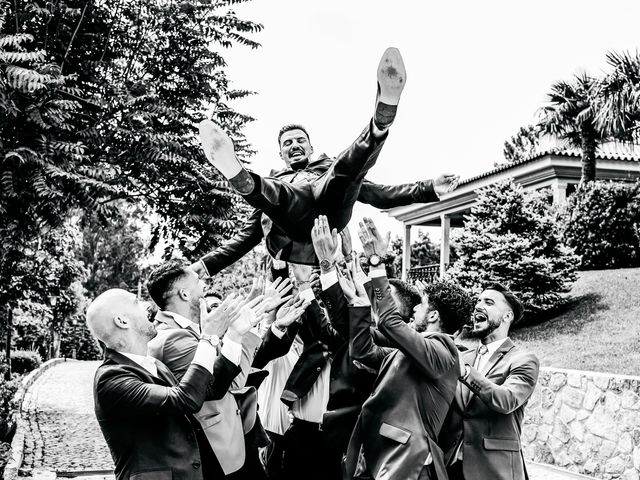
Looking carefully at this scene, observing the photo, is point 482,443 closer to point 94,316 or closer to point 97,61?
→ point 94,316

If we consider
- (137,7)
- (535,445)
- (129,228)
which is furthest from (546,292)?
(129,228)

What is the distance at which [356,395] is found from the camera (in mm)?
4281

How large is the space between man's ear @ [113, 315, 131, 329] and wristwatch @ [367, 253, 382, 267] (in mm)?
1330

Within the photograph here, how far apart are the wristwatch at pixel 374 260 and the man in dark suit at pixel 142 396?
2.85ft

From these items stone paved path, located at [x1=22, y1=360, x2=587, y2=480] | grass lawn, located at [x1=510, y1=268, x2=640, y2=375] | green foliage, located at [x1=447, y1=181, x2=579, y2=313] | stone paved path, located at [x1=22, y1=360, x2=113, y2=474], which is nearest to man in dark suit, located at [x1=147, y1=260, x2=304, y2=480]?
stone paved path, located at [x1=22, y1=360, x2=587, y2=480]

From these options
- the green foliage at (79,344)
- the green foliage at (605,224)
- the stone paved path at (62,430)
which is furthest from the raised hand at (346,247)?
the green foliage at (79,344)

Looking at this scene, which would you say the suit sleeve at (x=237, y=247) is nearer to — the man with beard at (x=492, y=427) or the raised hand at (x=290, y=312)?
the raised hand at (x=290, y=312)

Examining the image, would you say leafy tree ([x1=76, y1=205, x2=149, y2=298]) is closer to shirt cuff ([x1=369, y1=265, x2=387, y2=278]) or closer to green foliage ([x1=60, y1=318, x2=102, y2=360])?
green foliage ([x1=60, y1=318, x2=102, y2=360])

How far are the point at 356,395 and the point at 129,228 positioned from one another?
49.7 m

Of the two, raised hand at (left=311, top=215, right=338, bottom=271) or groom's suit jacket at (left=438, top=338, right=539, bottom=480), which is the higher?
raised hand at (left=311, top=215, right=338, bottom=271)

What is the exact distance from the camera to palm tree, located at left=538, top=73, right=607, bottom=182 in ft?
Answer: 71.2

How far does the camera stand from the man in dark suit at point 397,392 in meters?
3.64

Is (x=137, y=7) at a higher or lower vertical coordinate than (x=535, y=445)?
higher

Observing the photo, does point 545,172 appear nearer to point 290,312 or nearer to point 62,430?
point 62,430
